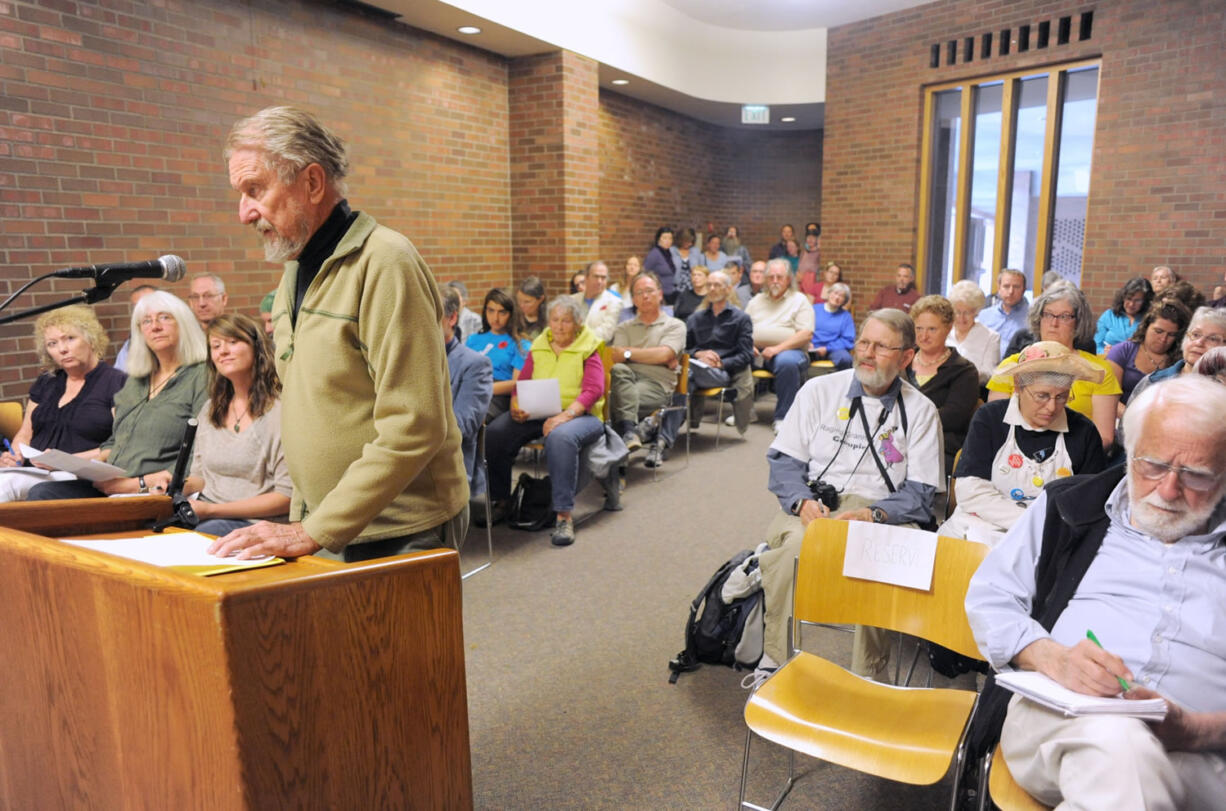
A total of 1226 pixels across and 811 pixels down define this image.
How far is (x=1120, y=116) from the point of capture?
283 inches

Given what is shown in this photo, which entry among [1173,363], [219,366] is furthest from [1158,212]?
[219,366]

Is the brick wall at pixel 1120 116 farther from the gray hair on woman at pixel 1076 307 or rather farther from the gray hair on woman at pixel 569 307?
the gray hair on woman at pixel 569 307

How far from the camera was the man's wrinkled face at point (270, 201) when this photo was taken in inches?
57.6

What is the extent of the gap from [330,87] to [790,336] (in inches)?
159

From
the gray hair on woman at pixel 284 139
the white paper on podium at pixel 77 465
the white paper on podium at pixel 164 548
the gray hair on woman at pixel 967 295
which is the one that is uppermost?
the gray hair on woman at pixel 284 139

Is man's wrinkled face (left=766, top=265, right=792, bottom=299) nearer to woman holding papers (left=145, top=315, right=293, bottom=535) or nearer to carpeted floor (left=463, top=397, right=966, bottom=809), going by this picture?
carpeted floor (left=463, top=397, right=966, bottom=809)

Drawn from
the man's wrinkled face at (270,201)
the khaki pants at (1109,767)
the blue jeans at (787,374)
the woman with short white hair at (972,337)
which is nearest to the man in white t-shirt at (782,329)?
the blue jeans at (787,374)

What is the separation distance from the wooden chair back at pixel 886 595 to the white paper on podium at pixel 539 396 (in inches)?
98.5

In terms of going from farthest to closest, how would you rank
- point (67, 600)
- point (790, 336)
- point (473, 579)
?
point (790, 336)
point (473, 579)
point (67, 600)

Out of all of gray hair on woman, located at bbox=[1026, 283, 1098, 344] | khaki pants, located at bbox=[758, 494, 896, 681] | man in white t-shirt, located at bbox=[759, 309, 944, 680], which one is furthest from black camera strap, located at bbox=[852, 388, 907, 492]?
gray hair on woman, located at bbox=[1026, 283, 1098, 344]

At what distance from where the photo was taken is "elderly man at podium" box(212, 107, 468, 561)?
1.46 m

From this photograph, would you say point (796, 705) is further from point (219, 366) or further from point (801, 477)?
point (219, 366)

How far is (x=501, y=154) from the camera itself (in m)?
7.63

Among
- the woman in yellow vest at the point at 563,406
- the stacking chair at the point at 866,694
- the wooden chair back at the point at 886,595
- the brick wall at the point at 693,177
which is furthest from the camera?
the brick wall at the point at 693,177
